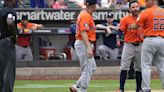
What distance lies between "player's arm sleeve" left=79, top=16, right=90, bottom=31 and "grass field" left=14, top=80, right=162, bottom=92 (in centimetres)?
303

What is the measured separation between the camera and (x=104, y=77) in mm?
20078

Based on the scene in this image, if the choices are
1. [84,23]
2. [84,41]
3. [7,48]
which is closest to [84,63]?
[84,41]

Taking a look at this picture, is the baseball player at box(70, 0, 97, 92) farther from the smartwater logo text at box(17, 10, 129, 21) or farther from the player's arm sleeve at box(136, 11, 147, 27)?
the smartwater logo text at box(17, 10, 129, 21)

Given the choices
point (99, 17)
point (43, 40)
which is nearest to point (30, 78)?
point (43, 40)

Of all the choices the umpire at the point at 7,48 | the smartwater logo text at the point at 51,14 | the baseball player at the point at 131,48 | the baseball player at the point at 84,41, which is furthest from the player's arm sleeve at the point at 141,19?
the smartwater logo text at the point at 51,14

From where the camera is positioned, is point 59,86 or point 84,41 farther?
point 59,86

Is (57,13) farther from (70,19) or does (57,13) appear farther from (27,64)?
(27,64)

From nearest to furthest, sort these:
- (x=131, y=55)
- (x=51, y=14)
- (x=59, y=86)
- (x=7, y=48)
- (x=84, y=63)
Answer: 1. (x=7, y=48)
2. (x=84, y=63)
3. (x=131, y=55)
4. (x=59, y=86)
5. (x=51, y=14)

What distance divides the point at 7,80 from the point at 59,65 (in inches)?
389

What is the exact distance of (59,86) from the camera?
54.7ft

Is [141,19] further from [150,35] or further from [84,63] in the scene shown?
[84,63]

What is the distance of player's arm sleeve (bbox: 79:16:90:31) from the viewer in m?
12.4

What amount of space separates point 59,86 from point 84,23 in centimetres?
459

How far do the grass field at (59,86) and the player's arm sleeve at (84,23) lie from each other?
3033 millimetres
